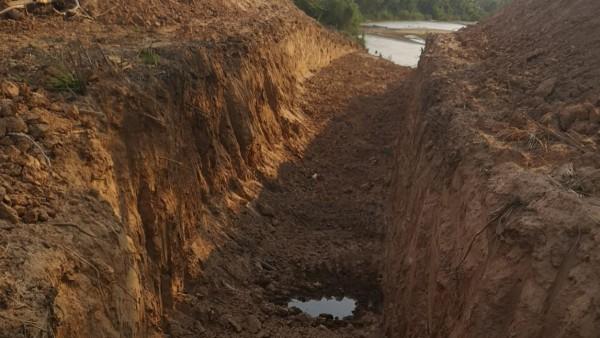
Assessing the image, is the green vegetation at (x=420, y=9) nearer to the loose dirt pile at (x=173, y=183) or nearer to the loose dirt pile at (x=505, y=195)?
the loose dirt pile at (x=173, y=183)

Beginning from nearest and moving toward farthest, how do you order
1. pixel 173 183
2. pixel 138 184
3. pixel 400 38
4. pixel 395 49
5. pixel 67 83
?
pixel 67 83 → pixel 138 184 → pixel 173 183 → pixel 395 49 → pixel 400 38

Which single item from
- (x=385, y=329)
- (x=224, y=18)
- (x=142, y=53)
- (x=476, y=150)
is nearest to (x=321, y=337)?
(x=385, y=329)

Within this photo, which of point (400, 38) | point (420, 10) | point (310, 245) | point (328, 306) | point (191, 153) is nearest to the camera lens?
point (191, 153)

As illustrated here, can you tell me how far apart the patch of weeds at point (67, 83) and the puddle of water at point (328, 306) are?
13.6ft

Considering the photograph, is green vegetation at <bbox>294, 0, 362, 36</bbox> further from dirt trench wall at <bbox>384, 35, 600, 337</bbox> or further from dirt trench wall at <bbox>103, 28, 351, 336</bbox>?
dirt trench wall at <bbox>384, 35, 600, 337</bbox>

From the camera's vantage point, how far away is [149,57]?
8094 millimetres

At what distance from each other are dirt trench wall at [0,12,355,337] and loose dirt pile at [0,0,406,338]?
0.7 inches

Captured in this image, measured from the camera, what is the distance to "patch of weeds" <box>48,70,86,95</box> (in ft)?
21.5

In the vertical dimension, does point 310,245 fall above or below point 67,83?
below

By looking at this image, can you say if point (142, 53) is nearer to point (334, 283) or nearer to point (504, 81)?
point (334, 283)

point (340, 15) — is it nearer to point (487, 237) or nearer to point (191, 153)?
point (191, 153)

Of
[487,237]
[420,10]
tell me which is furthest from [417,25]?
[487,237]

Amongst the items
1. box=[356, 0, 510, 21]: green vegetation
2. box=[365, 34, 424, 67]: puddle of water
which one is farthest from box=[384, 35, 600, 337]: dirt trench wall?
box=[356, 0, 510, 21]: green vegetation

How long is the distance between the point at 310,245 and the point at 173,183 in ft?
9.87
